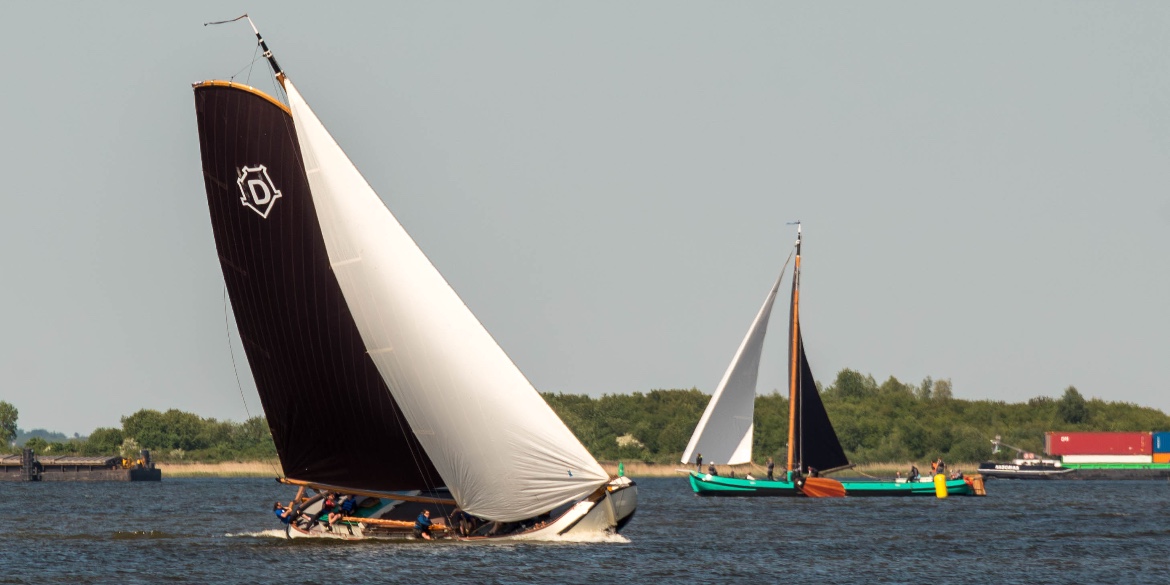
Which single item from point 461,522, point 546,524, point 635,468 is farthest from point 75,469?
point 546,524

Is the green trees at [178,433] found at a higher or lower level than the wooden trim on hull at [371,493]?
higher

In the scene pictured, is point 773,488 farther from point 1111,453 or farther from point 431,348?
point 1111,453

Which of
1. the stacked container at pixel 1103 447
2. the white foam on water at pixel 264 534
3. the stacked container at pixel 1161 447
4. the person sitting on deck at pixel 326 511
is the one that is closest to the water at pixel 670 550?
the white foam on water at pixel 264 534

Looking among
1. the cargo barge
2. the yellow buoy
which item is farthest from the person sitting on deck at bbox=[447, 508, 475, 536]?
the cargo barge

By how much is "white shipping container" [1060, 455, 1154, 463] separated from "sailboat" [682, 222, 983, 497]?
7071 cm

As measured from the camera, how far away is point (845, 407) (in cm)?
16112

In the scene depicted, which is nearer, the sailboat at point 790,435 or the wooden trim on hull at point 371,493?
the wooden trim on hull at point 371,493

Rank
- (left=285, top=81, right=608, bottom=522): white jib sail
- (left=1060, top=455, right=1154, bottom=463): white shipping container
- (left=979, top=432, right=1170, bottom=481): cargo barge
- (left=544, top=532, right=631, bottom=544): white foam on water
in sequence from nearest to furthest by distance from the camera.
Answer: (left=285, top=81, right=608, bottom=522): white jib sail < (left=544, top=532, right=631, bottom=544): white foam on water < (left=979, top=432, right=1170, bottom=481): cargo barge < (left=1060, top=455, right=1154, bottom=463): white shipping container

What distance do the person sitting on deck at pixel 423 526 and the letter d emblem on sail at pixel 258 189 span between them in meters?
9.60

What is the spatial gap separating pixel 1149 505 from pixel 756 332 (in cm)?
→ 2203

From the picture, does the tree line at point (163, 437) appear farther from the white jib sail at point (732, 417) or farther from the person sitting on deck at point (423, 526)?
the person sitting on deck at point (423, 526)

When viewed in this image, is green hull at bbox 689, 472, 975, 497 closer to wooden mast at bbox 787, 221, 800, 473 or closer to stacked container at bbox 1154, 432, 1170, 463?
wooden mast at bbox 787, 221, 800, 473

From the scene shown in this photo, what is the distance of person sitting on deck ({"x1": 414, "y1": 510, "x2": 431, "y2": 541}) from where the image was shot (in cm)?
4806

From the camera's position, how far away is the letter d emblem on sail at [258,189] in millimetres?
45750
